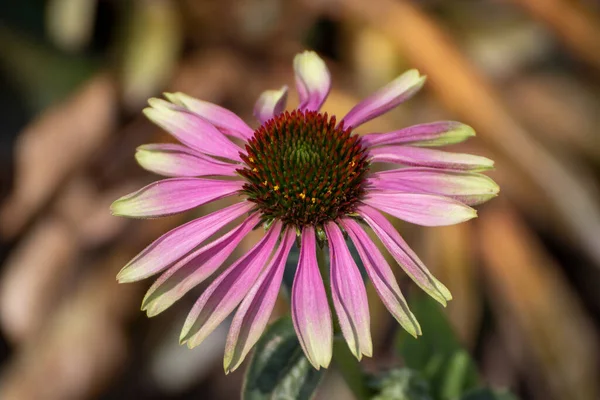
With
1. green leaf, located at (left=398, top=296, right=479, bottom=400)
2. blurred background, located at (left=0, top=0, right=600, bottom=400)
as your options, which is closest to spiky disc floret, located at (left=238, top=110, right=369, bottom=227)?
green leaf, located at (left=398, top=296, right=479, bottom=400)

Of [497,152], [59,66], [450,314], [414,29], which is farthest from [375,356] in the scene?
[59,66]

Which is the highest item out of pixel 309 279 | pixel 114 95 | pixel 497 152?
pixel 114 95

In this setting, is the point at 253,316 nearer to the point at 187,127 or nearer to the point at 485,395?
the point at 187,127

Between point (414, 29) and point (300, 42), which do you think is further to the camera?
point (300, 42)

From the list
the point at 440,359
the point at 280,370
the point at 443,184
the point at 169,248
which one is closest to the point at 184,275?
the point at 169,248

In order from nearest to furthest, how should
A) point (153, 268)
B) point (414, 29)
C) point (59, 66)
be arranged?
1. point (153, 268)
2. point (414, 29)
3. point (59, 66)

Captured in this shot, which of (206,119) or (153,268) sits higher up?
(206,119)

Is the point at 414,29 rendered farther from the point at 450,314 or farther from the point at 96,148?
the point at 96,148
